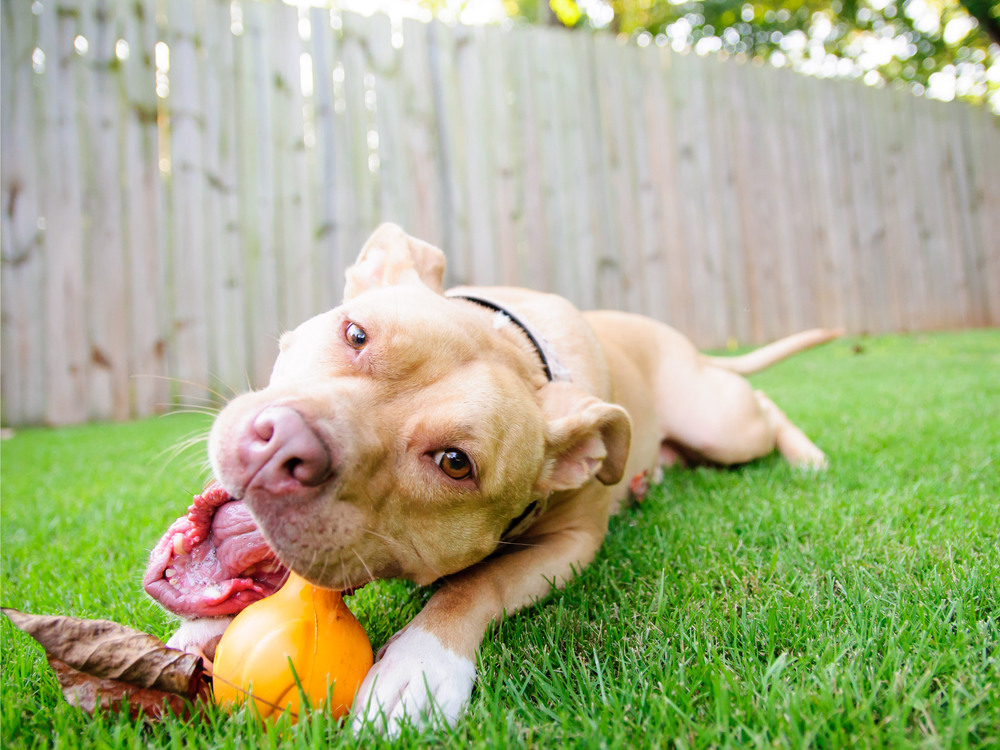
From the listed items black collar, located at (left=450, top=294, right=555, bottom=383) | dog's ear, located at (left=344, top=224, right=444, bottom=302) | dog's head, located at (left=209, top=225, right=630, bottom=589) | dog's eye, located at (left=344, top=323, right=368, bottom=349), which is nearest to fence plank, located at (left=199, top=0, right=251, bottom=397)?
dog's ear, located at (left=344, top=224, right=444, bottom=302)

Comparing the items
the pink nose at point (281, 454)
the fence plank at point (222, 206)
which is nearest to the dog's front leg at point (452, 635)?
the pink nose at point (281, 454)

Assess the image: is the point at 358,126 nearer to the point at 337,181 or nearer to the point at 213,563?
the point at 337,181

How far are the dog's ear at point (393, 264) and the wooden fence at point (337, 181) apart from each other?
2.83 m

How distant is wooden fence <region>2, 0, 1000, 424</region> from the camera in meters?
6.45

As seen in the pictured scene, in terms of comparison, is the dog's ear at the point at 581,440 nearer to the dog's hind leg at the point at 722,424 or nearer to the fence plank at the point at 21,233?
the dog's hind leg at the point at 722,424

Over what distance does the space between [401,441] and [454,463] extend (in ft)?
0.56

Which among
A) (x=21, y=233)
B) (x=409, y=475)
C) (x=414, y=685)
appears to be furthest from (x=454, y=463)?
(x=21, y=233)

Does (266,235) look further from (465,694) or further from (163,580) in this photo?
(465,694)

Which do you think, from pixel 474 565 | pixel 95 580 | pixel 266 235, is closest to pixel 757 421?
pixel 474 565

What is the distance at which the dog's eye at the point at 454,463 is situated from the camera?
196cm

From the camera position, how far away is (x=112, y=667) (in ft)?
4.92

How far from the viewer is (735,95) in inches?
375

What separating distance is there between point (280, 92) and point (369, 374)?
6.15 m

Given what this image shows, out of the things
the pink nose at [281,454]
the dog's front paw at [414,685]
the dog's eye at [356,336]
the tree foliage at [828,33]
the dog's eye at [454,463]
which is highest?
the tree foliage at [828,33]
